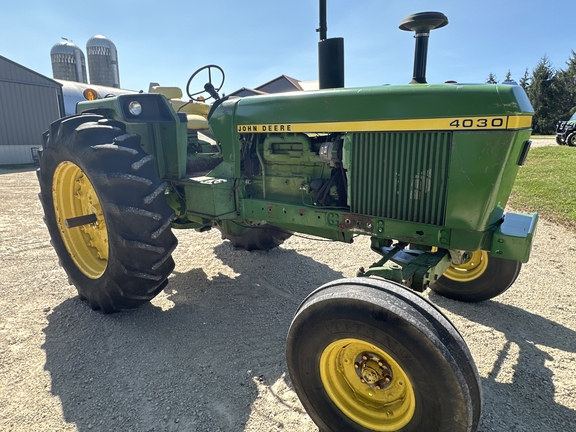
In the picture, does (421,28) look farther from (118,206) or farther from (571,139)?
(571,139)

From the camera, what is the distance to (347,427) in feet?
6.56

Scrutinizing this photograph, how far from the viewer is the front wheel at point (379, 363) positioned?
67.8 inches

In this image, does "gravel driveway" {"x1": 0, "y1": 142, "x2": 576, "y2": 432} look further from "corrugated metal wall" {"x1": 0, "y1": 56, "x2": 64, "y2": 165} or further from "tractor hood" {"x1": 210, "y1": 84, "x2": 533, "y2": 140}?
"corrugated metal wall" {"x1": 0, "y1": 56, "x2": 64, "y2": 165}

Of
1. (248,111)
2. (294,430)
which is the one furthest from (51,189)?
(294,430)

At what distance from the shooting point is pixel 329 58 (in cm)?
310

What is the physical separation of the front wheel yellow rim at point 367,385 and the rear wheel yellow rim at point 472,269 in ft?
5.41

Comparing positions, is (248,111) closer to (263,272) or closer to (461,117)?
(461,117)

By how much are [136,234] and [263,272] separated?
5.53ft

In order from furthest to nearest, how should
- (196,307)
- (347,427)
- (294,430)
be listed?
(196,307)
(294,430)
(347,427)

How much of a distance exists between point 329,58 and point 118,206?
6.46ft

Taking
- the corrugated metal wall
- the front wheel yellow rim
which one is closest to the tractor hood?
the front wheel yellow rim

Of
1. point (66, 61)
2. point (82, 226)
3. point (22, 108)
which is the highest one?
point (66, 61)

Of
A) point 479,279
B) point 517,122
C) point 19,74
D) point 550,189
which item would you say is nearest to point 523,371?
point 479,279

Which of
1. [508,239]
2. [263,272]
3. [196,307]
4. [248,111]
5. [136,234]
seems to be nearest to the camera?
[508,239]
